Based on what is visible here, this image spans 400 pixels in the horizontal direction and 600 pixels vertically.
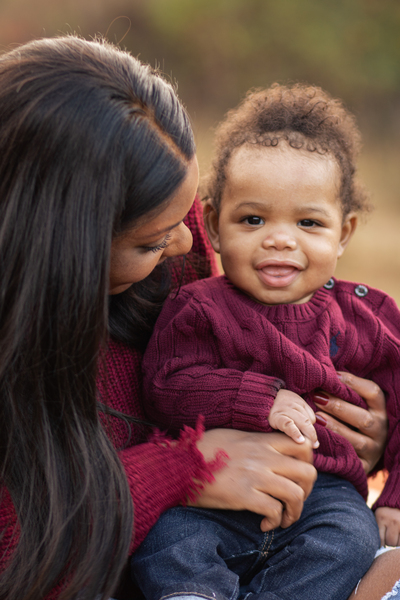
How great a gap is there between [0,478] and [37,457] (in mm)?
81

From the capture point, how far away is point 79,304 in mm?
910

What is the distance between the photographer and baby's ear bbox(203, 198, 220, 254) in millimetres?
1438

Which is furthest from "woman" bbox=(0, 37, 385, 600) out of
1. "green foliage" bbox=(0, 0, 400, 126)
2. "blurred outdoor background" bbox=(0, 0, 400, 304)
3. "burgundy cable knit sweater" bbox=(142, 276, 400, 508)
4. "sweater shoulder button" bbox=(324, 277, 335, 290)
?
"green foliage" bbox=(0, 0, 400, 126)

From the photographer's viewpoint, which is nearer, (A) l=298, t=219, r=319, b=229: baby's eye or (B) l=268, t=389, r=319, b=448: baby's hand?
(B) l=268, t=389, r=319, b=448: baby's hand

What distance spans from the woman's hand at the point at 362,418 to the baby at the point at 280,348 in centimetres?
2

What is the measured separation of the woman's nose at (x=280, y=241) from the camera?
1.25 meters

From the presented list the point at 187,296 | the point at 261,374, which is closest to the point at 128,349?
the point at 187,296

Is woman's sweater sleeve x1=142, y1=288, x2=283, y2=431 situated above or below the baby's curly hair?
below

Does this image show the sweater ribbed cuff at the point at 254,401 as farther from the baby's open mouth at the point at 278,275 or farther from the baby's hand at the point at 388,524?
the baby's hand at the point at 388,524

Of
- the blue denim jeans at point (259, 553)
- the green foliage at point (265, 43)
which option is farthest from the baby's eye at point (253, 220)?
the green foliage at point (265, 43)

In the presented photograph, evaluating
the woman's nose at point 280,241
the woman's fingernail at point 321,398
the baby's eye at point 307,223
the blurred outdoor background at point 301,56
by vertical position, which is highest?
the blurred outdoor background at point 301,56

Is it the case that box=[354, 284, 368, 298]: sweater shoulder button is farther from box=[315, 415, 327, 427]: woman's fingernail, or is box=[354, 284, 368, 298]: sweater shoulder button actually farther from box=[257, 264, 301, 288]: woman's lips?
box=[315, 415, 327, 427]: woman's fingernail

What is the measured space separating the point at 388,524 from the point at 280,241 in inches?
26.4

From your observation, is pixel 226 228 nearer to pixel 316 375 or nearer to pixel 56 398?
pixel 316 375
